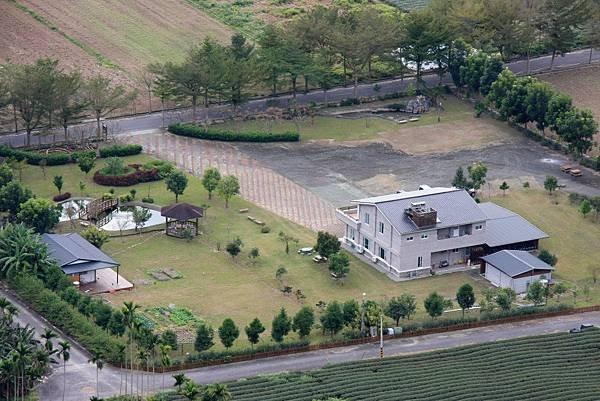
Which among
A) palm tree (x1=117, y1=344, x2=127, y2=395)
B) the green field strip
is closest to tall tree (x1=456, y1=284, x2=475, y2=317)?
palm tree (x1=117, y1=344, x2=127, y2=395)

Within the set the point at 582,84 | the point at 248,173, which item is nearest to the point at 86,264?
the point at 248,173

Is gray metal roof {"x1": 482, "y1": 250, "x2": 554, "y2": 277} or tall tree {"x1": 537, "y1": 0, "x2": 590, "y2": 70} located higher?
tall tree {"x1": 537, "y1": 0, "x2": 590, "y2": 70}

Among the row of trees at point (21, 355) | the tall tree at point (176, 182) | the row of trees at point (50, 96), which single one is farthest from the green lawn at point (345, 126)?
the row of trees at point (21, 355)

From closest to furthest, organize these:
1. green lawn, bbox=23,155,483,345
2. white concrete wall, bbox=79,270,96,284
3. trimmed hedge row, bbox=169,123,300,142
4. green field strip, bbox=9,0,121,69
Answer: green lawn, bbox=23,155,483,345, white concrete wall, bbox=79,270,96,284, trimmed hedge row, bbox=169,123,300,142, green field strip, bbox=9,0,121,69

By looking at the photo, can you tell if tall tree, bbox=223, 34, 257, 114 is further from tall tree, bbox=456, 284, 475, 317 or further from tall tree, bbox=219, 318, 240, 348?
tall tree, bbox=219, 318, 240, 348

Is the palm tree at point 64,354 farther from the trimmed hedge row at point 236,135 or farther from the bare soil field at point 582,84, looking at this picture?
the bare soil field at point 582,84

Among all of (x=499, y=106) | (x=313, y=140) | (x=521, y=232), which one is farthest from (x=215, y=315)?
(x=499, y=106)

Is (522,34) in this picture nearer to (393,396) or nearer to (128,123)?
(128,123)
